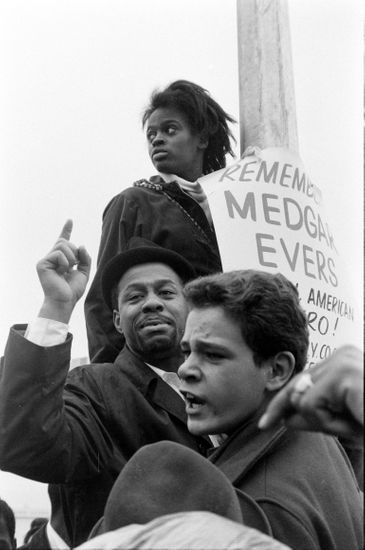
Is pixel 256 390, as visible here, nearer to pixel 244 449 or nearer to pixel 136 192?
pixel 244 449

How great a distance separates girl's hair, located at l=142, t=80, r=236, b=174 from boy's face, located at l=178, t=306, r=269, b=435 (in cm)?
207

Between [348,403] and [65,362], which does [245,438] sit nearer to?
[65,362]

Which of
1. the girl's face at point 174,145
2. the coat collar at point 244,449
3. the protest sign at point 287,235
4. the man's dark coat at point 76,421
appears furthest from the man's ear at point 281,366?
the girl's face at point 174,145

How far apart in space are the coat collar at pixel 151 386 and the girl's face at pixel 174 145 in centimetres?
123

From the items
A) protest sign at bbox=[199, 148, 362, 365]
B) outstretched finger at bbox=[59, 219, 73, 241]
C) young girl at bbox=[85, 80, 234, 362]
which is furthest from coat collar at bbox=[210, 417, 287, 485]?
young girl at bbox=[85, 80, 234, 362]

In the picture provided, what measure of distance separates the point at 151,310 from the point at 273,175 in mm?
781

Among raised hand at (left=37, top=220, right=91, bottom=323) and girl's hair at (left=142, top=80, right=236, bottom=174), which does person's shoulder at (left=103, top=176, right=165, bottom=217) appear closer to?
girl's hair at (left=142, top=80, right=236, bottom=174)

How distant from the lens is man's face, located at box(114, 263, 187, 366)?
3279 millimetres

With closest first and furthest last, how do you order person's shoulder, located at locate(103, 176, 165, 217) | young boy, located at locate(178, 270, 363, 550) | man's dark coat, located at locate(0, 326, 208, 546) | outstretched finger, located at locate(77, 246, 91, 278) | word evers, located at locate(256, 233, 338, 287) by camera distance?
young boy, located at locate(178, 270, 363, 550) < man's dark coat, located at locate(0, 326, 208, 546) < outstretched finger, located at locate(77, 246, 91, 278) < word evers, located at locate(256, 233, 338, 287) < person's shoulder, located at locate(103, 176, 165, 217)

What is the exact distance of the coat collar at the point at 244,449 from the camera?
2146mm

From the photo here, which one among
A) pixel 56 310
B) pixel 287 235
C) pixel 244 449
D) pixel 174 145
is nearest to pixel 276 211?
pixel 287 235

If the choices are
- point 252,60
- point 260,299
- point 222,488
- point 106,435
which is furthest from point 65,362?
point 252,60

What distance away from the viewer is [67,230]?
3035mm

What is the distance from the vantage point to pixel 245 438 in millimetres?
2264
